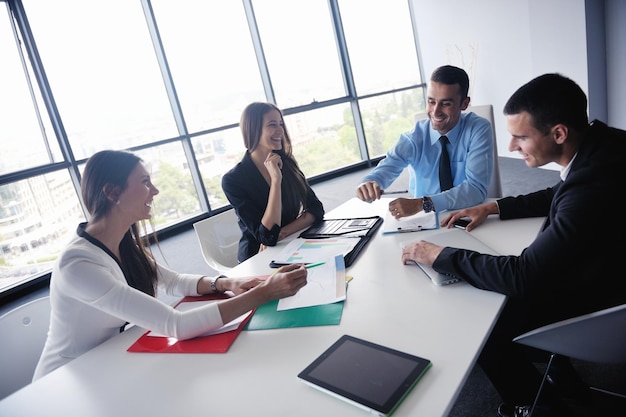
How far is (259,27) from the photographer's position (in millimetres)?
5285

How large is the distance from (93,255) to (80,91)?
3858 mm

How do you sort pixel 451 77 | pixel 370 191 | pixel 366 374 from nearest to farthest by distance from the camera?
pixel 366 374
pixel 370 191
pixel 451 77

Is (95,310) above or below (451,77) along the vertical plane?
below

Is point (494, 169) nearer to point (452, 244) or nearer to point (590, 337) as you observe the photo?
point (452, 244)

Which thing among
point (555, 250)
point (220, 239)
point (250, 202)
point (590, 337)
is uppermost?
point (250, 202)

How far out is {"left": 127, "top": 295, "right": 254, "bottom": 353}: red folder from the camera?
110 cm

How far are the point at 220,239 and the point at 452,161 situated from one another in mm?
1460

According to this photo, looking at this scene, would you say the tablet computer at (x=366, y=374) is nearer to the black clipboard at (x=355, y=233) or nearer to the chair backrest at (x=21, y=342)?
the black clipboard at (x=355, y=233)

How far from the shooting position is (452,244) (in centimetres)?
144

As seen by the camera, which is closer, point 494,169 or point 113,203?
point 113,203

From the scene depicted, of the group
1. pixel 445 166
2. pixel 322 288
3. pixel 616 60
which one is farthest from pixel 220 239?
pixel 616 60

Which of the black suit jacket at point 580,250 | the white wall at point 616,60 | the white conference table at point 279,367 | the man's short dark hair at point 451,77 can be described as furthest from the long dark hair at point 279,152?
the white wall at point 616,60

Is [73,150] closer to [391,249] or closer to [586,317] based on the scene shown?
[391,249]

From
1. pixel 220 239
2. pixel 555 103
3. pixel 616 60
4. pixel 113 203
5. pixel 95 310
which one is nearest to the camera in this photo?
pixel 555 103
